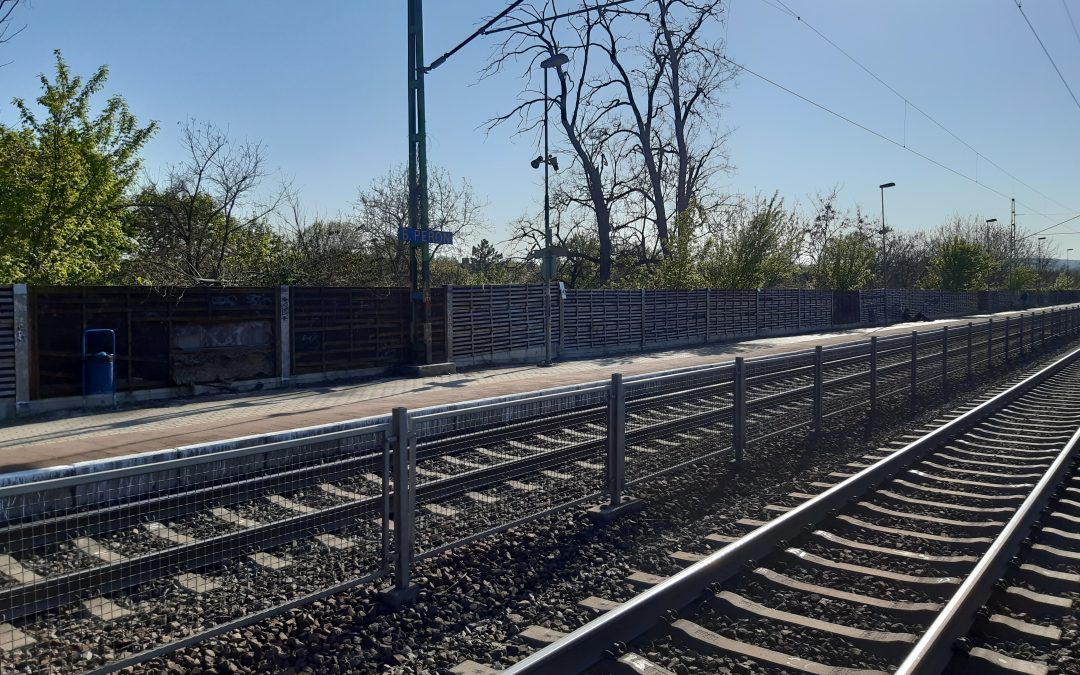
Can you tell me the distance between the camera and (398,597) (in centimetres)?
498

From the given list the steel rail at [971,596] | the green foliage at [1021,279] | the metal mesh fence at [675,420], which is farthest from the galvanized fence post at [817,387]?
the green foliage at [1021,279]

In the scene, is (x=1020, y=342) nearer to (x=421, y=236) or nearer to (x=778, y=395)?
(x=421, y=236)

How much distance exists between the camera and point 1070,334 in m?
36.7

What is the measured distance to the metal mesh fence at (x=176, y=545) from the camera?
3.72 m

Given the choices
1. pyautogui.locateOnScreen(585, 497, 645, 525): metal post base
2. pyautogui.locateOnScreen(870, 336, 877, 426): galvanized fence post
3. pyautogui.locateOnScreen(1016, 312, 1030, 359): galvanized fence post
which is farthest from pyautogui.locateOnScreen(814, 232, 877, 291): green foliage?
pyautogui.locateOnScreen(585, 497, 645, 525): metal post base

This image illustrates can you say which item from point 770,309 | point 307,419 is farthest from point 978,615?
point 770,309

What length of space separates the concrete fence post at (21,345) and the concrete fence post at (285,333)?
480cm

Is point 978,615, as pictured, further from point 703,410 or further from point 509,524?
point 703,410

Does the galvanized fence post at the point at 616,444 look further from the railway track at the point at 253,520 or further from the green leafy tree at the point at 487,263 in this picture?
the green leafy tree at the point at 487,263

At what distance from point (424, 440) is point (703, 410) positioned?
3.67 meters

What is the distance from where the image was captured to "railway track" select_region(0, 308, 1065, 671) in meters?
3.79

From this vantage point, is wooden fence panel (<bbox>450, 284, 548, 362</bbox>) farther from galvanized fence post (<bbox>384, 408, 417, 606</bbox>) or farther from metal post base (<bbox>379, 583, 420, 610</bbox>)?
metal post base (<bbox>379, 583, 420, 610</bbox>)

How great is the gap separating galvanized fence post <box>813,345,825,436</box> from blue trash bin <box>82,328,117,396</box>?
1150 centimetres

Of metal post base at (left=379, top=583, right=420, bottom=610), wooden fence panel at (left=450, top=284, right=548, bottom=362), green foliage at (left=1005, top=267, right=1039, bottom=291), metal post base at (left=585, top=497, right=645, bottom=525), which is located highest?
green foliage at (left=1005, top=267, right=1039, bottom=291)
